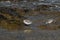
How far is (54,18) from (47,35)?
0.45 metres

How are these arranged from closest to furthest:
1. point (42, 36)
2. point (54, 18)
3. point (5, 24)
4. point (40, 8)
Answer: point (42, 36)
point (5, 24)
point (54, 18)
point (40, 8)

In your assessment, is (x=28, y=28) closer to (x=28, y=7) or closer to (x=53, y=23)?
(x=53, y=23)

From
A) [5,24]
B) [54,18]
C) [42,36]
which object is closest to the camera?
[42,36]

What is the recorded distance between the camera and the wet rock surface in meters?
2.76

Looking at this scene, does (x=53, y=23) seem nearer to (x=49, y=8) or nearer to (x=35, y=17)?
(x=35, y=17)

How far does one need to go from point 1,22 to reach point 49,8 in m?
0.88

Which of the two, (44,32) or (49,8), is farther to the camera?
(49,8)

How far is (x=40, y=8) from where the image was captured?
3.50 m

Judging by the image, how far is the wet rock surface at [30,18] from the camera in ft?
9.04

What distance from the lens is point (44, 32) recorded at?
9.16 feet

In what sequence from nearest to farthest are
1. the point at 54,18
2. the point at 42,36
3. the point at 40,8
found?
the point at 42,36 < the point at 54,18 < the point at 40,8

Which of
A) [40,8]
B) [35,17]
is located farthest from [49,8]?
[35,17]

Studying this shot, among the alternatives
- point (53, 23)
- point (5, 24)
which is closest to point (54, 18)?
point (53, 23)

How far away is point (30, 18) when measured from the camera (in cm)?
317
